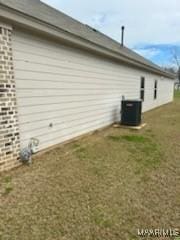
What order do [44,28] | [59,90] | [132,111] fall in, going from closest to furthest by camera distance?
A: [44,28] < [59,90] < [132,111]

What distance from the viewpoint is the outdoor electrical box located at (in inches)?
340

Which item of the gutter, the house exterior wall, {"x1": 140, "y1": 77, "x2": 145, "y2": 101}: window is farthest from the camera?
{"x1": 140, "y1": 77, "x2": 145, "y2": 101}: window

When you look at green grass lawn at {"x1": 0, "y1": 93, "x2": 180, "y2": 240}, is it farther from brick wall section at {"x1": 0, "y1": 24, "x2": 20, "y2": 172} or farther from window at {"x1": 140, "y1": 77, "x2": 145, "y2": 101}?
window at {"x1": 140, "y1": 77, "x2": 145, "y2": 101}

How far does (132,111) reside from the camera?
870 cm

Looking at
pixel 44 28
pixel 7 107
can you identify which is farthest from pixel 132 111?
pixel 7 107

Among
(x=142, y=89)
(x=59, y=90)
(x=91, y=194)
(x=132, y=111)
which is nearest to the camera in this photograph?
(x=91, y=194)

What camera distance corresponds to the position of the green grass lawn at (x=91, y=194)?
262cm

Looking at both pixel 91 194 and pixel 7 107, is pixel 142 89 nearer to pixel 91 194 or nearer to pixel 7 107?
pixel 7 107

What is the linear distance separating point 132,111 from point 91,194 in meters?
5.69

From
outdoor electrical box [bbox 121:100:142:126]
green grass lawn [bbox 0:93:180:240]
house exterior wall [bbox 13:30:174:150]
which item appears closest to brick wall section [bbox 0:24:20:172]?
house exterior wall [bbox 13:30:174:150]

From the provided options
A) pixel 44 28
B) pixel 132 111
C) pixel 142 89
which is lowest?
pixel 132 111

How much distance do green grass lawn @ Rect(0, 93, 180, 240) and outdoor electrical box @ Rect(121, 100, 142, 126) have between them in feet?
9.90

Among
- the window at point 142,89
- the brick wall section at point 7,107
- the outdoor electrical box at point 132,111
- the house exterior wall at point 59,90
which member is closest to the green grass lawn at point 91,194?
the brick wall section at point 7,107

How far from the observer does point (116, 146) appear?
6.00 meters
